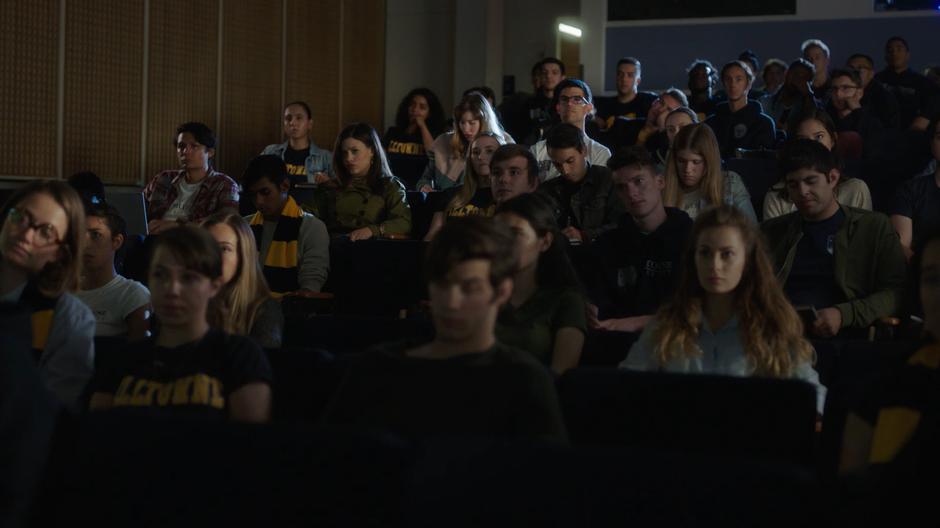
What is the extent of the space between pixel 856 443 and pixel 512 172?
260cm

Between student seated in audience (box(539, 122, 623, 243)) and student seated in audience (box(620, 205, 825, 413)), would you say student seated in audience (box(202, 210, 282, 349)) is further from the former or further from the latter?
student seated in audience (box(539, 122, 623, 243))

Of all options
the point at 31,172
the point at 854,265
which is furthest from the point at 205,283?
the point at 31,172

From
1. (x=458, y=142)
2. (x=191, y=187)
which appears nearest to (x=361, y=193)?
(x=458, y=142)

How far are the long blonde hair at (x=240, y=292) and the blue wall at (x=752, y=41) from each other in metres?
7.06

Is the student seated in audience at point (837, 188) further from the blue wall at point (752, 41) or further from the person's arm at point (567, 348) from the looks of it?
the blue wall at point (752, 41)

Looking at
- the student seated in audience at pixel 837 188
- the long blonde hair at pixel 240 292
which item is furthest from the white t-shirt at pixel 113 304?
the student seated in audience at pixel 837 188

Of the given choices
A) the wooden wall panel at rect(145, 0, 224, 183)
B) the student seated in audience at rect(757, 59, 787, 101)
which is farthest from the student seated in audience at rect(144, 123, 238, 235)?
the student seated in audience at rect(757, 59, 787, 101)

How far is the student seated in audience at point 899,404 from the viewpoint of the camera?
6.48ft

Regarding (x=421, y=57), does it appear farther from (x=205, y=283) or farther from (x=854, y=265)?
(x=205, y=283)

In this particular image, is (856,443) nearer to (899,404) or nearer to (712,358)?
(899,404)

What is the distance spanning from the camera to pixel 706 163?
461 cm

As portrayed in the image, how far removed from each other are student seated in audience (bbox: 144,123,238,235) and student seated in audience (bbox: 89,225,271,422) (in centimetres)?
343

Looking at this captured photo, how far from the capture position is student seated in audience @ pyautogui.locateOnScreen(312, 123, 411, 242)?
17.9 ft

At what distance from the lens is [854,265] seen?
376cm
